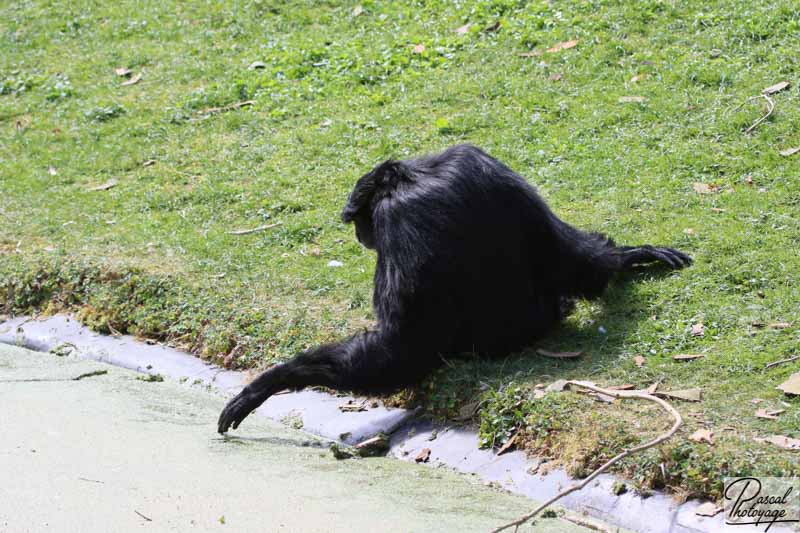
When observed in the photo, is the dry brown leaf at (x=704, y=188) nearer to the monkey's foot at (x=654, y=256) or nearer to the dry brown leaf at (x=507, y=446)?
the monkey's foot at (x=654, y=256)

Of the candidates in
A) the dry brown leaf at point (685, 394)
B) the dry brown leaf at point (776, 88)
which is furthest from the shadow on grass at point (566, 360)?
the dry brown leaf at point (776, 88)

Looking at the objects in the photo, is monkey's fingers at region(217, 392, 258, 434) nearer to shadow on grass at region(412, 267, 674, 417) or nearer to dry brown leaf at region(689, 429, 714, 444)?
shadow on grass at region(412, 267, 674, 417)

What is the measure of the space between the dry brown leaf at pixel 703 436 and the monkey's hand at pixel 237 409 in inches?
103

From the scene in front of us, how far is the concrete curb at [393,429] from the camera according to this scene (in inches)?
174

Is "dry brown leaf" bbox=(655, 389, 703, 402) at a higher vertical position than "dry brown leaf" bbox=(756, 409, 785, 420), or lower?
lower

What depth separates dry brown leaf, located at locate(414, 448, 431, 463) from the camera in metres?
5.52

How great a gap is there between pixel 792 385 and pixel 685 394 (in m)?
0.55

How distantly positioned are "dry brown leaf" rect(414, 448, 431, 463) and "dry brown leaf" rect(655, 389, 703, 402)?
1.34m

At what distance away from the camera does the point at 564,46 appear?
36.9ft

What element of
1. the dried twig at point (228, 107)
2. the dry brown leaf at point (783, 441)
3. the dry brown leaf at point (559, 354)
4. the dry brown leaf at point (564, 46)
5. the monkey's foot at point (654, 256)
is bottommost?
the dry brown leaf at point (559, 354)

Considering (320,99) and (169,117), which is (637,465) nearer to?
(320,99)

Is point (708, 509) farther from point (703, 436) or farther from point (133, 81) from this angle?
point (133, 81)

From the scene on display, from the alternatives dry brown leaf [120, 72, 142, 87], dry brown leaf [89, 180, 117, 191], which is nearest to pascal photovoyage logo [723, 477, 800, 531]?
dry brown leaf [89, 180, 117, 191]

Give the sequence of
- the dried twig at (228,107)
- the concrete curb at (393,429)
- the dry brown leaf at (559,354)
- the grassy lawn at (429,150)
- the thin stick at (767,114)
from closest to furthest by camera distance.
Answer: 1. the concrete curb at (393,429)
2. the grassy lawn at (429,150)
3. the dry brown leaf at (559,354)
4. the thin stick at (767,114)
5. the dried twig at (228,107)
